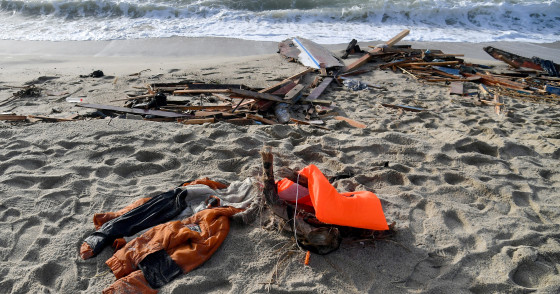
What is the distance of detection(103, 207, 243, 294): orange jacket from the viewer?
101 inches

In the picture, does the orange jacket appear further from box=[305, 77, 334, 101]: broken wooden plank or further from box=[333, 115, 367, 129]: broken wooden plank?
box=[305, 77, 334, 101]: broken wooden plank

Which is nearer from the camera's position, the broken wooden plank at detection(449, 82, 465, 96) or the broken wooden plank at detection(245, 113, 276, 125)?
the broken wooden plank at detection(245, 113, 276, 125)

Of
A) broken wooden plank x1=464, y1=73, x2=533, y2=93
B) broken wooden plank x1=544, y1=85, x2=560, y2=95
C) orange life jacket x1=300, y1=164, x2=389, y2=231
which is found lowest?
orange life jacket x1=300, y1=164, x2=389, y2=231

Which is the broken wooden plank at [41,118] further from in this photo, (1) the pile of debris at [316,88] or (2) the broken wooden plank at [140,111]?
(2) the broken wooden plank at [140,111]

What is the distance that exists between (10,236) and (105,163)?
1239 millimetres

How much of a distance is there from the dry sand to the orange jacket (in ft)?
0.30

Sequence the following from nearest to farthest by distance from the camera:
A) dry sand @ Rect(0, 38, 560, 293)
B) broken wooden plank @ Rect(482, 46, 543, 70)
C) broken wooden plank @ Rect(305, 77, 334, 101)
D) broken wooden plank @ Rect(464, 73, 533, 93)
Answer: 1. dry sand @ Rect(0, 38, 560, 293)
2. broken wooden plank @ Rect(305, 77, 334, 101)
3. broken wooden plank @ Rect(464, 73, 533, 93)
4. broken wooden plank @ Rect(482, 46, 543, 70)

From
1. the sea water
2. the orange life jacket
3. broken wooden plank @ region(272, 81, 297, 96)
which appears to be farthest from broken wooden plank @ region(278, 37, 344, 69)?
the orange life jacket

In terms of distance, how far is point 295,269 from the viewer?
275 centimetres

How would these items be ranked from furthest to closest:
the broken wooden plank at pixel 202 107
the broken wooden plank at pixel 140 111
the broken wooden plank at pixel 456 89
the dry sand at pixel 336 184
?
1. the broken wooden plank at pixel 456 89
2. the broken wooden plank at pixel 202 107
3. the broken wooden plank at pixel 140 111
4. the dry sand at pixel 336 184

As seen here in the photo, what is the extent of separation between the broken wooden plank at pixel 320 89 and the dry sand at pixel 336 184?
0.47 ft

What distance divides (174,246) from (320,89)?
4451 millimetres

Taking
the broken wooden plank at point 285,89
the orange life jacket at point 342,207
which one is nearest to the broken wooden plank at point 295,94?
the broken wooden plank at point 285,89

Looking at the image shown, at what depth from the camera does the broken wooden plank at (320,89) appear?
6.28m
